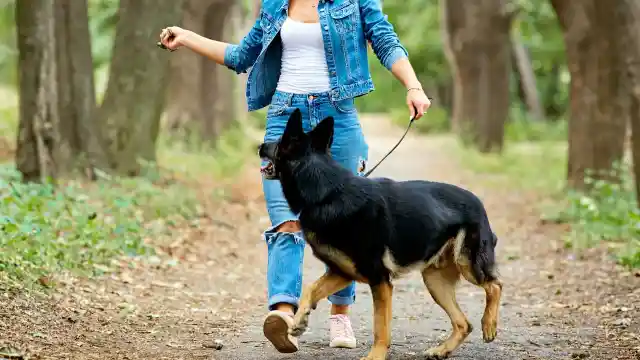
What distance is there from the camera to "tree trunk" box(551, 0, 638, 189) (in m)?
13.8

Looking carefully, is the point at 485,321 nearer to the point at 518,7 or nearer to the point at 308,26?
the point at 308,26

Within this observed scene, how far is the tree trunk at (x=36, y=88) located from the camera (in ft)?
35.3

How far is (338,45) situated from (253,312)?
269cm

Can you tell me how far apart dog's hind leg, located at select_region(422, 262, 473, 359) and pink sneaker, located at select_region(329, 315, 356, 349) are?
1.67 feet

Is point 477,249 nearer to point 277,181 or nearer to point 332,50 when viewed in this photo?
point 277,181

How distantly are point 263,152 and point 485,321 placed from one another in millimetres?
1780

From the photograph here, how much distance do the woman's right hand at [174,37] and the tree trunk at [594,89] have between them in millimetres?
8692

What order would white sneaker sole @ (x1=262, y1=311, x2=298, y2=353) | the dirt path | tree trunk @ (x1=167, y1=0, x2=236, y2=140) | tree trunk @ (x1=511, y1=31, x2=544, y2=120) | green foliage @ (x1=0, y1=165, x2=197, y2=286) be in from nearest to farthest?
white sneaker sole @ (x1=262, y1=311, x2=298, y2=353), the dirt path, green foliage @ (x1=0, y1=165, x2=197, y2=286), tree trunk @ (x1=167, y1=0, x2=236, y2=140), tree trunk @ (x1=511, y1=31, x2=544, y2=120)

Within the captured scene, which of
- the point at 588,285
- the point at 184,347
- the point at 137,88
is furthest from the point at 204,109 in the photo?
the point at 184,347

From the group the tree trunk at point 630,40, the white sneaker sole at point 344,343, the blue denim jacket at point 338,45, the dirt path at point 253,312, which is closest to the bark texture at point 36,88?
the dirt path at point 253,312

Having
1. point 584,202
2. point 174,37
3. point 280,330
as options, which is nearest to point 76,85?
point 584,202

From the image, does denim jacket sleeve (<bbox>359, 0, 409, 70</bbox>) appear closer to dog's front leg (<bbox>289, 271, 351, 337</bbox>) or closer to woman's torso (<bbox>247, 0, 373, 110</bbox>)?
woman's torso (<bbox>247, 0, 373, 110</bbox>)

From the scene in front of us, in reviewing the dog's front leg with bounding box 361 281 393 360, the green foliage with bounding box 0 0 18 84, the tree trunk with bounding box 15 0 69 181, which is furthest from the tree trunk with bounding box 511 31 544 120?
the dog's front leg with bounding box 361 281 393 360

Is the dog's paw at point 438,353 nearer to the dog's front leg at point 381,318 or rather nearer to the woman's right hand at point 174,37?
the dog's front leg at point 381,318
